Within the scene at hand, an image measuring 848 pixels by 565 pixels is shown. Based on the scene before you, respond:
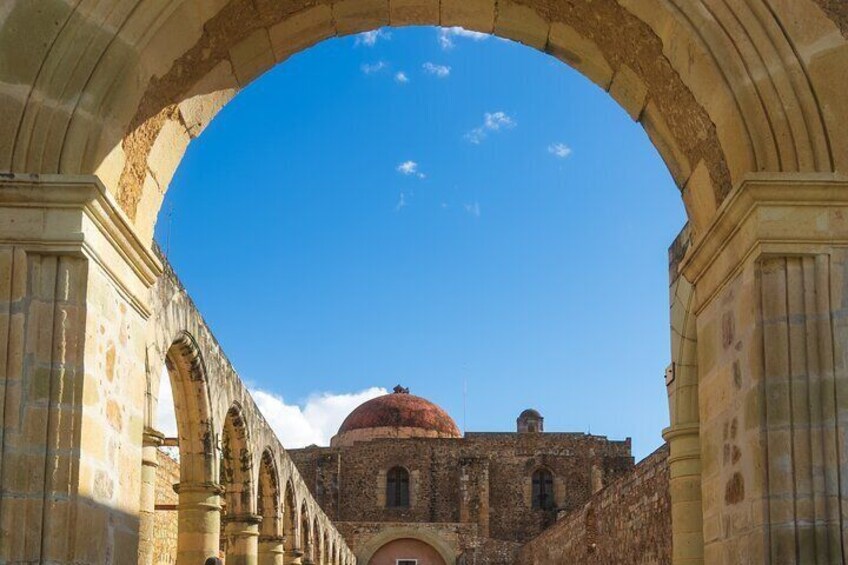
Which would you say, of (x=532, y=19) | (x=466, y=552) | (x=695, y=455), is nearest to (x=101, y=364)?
(x=532, y=19)

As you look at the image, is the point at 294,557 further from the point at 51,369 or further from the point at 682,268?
the point at 51,369

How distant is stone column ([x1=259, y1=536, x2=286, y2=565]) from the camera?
18484 millimetres

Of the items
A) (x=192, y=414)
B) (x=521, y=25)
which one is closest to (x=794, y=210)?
(x=521, y=25)

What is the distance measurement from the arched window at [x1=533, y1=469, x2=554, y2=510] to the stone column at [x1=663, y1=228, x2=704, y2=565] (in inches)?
1269

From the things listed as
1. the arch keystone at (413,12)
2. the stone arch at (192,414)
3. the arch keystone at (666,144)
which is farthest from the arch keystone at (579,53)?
the stone arch at (192,414)

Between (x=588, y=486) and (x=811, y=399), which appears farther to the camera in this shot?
(x=588, y=486)

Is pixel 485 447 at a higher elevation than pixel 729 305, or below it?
higher

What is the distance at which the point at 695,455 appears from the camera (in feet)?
28.5

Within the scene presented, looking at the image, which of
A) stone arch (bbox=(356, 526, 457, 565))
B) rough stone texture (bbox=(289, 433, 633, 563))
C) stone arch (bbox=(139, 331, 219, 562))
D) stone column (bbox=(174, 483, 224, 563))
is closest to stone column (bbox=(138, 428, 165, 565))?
stone arch (bbox=(139, 331, 219, 562))

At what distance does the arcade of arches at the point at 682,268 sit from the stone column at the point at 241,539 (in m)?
9.60

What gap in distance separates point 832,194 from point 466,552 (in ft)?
107

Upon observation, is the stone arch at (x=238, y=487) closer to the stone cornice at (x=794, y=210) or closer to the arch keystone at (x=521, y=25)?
the arch keystone at (x=521, y=25)

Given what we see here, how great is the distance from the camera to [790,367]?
16.7 feet

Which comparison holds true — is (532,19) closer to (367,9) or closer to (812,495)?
(367,9)
